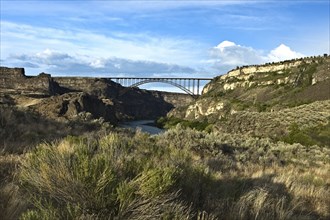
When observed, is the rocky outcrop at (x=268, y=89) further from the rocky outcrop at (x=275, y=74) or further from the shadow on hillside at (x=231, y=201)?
the shadow on hillside at (x=231, y=201)

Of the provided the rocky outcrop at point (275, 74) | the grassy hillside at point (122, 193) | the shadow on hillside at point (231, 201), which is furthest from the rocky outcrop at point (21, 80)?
the grassy hillside at point (122, 193)

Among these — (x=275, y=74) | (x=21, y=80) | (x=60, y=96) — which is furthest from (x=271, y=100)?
(x=21, y=80)

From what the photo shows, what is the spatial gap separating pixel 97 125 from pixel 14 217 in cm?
1601

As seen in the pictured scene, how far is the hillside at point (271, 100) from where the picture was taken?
136 feet

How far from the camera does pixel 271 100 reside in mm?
89750

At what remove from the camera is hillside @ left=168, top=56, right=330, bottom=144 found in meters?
41.5

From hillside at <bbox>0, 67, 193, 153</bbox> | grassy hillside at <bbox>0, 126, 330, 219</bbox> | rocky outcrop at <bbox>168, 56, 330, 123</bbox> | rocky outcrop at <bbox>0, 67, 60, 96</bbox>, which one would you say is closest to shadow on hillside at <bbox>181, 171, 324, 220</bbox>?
grassy hillside at <bbox>0, 126, 330, 219</bbox>

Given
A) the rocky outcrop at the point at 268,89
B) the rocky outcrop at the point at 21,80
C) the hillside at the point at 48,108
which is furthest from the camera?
the rocky outcrop at the point at 21,80

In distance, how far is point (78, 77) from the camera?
193250 millimetres

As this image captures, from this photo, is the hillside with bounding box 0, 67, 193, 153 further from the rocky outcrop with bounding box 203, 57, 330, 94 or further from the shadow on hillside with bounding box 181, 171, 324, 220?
the rocky outcrop with bounding box 203, 57, 330, 94

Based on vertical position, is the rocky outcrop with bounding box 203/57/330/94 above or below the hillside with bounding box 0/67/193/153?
above

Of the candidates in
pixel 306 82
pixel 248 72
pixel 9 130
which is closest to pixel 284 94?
pixel 306 82

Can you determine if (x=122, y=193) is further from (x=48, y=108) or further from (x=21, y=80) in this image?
(x=21, y=80)

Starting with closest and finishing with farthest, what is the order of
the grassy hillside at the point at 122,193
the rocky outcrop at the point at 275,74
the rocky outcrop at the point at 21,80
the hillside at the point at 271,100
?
the grassy hillside at the point at 122,193 < the hillside at the point at 271,100 < the rocky outcrop at the point at 275,74 < the rocky outcrop at the point at 21,80
